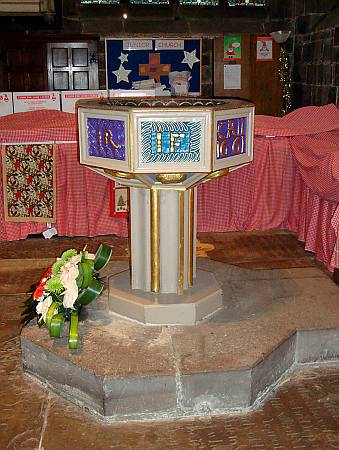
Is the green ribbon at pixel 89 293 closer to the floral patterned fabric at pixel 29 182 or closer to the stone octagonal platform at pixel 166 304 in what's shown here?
the stone octagonal platform at pixel 166 304

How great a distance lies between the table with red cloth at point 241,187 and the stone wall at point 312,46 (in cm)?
212

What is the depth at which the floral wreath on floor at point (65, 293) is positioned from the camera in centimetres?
240

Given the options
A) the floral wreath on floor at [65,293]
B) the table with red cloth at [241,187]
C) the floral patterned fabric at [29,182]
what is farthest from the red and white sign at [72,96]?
the floral wreath on floor at [65,293]

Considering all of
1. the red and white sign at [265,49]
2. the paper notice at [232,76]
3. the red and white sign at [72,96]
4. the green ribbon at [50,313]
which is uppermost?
the red and white sign at [265,49]

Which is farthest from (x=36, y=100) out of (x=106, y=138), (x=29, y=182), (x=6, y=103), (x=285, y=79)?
(x=285, y=79)

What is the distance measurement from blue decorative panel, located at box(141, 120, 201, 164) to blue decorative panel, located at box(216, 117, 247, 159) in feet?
0.38

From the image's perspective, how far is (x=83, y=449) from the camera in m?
1.96

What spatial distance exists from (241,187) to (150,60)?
4.27 meters

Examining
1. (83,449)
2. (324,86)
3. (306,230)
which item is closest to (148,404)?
(83,449)

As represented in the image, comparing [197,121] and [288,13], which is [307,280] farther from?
[288,13]

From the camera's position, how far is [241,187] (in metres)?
4.44

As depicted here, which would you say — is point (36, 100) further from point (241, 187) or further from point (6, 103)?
point (241, 187)

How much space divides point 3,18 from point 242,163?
6399 mm

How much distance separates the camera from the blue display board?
314 inches
